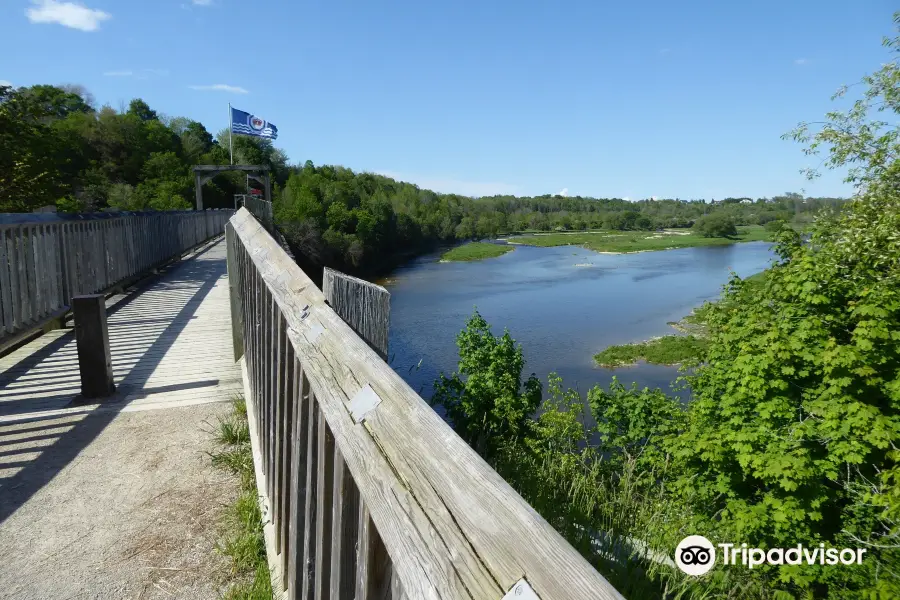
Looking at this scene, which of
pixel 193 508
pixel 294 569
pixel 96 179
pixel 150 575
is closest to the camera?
pixel 294 569

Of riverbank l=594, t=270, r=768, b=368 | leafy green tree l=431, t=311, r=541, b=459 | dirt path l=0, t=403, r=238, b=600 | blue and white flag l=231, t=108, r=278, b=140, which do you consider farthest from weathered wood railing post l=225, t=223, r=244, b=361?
blue and white flag l=231, t=108, r=278, b=140

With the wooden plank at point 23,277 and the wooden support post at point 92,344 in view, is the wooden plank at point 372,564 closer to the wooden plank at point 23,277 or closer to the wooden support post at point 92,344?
the wooden support post at point 92,344

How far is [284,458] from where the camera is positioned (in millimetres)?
1962

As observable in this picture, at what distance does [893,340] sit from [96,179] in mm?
46476

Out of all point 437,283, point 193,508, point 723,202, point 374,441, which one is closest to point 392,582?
point 374,441

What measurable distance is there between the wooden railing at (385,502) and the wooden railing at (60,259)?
4464 millimetres

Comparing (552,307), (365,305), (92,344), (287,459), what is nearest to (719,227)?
(552,307)

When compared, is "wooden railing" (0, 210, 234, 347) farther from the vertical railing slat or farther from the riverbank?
the riverbank

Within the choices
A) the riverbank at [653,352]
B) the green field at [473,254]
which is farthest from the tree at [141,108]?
the riverbank at [653,352]

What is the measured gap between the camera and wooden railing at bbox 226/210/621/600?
0.66m

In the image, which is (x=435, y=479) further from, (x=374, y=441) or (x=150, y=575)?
(x=150, y=575)

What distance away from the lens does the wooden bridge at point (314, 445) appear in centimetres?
71

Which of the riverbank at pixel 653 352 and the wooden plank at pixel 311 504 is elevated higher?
the wooden plank at pixel 311 504

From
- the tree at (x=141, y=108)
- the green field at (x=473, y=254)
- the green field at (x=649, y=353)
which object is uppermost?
the tree at (x=141, y=108)
